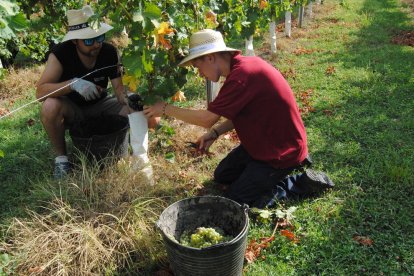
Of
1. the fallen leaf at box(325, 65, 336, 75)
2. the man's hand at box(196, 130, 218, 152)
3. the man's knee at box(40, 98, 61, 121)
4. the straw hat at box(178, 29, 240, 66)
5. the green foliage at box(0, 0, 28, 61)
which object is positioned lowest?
the fallen leaf at box(325, 65, 336, 75)

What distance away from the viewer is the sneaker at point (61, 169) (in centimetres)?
378

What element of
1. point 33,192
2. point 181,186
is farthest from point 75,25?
point 181,186

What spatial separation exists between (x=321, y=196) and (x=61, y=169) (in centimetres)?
252

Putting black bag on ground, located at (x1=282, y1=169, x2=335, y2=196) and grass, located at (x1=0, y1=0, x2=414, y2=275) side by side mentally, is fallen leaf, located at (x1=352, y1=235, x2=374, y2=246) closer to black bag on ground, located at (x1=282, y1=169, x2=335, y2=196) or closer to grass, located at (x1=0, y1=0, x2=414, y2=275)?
grass, located at (x1=0, y1=0, x2=414, y2=275)

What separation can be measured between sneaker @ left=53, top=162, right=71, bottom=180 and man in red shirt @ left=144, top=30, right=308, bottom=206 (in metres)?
1.16

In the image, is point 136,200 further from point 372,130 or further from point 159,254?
point 372,130

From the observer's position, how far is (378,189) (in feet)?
11.5

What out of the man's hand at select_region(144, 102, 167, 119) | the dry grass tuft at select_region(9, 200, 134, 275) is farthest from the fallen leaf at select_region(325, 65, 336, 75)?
the dry grass tuft at select_region(9, 200, 134, 275)

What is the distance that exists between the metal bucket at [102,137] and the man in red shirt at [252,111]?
67 centimetres

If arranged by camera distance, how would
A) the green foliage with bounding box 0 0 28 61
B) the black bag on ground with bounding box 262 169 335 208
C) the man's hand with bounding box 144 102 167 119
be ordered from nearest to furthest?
1. the green foliage with bounding box 0 0 28 61
2. the man's hand with bounding box 144 102 167 119
3. the black bag on ground with bounding box 262 169 335 208

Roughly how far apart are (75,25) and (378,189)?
323 centimetres

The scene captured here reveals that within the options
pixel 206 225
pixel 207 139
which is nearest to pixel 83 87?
pixel 207 139

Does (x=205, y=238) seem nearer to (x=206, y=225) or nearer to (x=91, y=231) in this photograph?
(x=206, y=225)

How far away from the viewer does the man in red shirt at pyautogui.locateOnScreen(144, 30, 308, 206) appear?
2.92 meters
